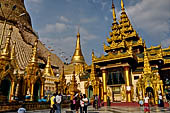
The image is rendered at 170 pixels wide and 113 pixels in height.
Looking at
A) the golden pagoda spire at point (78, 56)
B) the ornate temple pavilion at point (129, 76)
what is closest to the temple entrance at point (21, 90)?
the ornate temple pavilion at point (129, 76)

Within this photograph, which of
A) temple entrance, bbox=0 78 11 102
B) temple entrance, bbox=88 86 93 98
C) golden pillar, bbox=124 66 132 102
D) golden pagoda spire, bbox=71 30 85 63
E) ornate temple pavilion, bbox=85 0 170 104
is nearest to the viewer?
temple entrance, bbox=0 78 11 102

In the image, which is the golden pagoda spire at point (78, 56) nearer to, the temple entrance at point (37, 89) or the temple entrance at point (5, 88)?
the temple entrance at point (37, 89)

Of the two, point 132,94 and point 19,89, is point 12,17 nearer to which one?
point 19,89

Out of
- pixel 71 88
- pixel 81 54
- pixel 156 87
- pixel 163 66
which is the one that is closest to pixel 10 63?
pixel 71 88

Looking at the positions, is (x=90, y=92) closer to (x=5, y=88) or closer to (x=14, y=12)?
(x=5, y=88)

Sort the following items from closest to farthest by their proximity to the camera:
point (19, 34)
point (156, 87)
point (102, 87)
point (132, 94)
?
1. point (156, 87)
2. point (132, 94)
3. point (102, 87)
4. point (19, 34)

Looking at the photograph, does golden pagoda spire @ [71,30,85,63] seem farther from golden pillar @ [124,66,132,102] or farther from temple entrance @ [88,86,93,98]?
golden pillar @ [124,66,132,102]

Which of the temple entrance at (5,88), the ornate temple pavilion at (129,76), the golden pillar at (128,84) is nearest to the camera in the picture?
the temple entrance at (5,88)

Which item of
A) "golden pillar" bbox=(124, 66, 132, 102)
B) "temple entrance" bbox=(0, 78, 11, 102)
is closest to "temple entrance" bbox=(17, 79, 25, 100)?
"temple entrance" bbox=(0, 78, 11, 102)

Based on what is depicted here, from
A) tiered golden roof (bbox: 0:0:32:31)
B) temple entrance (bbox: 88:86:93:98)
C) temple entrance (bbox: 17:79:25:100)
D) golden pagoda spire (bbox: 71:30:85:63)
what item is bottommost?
temple entrance (bbox: 88:86:93:98)

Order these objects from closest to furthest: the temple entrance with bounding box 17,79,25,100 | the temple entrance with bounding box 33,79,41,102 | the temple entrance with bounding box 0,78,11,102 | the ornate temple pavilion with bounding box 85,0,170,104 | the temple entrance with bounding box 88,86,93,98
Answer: the temple entrance with bounding box 0,78,11,102 < the temple entrance with bounding box 17,79,25,100 < the temple entrance with bounding box 33,79,41,102 < the ornate temple pavilion with bounding box 85,0,170,104 < the temple entrance with bounding box 88,86,93,98

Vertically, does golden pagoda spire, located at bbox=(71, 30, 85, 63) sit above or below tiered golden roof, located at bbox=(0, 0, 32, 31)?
below

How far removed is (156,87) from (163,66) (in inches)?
279

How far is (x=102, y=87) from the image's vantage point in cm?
2184
